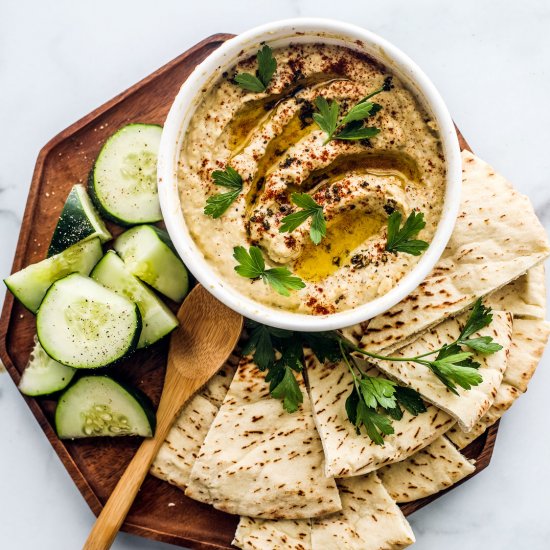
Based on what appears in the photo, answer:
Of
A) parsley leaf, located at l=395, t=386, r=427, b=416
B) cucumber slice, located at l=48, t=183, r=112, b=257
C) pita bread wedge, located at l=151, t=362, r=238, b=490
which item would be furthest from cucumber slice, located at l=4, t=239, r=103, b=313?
parsley leaf, located at l=395, t=386, r=427, b=416

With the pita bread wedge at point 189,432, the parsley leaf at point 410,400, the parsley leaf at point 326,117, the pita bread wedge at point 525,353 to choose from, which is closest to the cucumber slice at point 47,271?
the pita bread wedge at point 189,432

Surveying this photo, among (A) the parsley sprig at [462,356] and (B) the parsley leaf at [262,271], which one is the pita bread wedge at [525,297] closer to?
(A) the parsley sprig at [462,356]

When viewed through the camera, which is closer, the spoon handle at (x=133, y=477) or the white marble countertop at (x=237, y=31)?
the spoon handle at (x=133, y=477)

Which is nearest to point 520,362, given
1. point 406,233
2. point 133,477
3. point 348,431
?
point 348,431

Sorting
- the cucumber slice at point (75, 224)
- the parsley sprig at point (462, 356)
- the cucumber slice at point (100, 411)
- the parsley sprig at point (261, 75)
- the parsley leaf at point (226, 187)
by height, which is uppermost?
the parsley sprig at point (261, 75)

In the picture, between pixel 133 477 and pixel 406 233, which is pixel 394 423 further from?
pixel 133 477

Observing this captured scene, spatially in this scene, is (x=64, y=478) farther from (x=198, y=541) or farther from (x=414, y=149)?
(x=414, y=149)

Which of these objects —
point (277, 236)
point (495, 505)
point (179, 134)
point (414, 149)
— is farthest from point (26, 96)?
point (495, 505)
